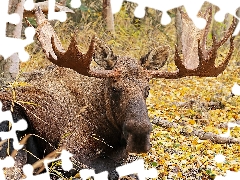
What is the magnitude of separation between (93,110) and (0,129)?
3.50ft

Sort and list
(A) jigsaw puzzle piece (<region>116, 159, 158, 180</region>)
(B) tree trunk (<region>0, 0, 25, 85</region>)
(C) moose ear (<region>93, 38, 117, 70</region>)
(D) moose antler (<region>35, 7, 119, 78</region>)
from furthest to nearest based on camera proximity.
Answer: (B) tree trunk (<region>0, 0, 25, 85</region>) < (A) jigsaw puzzle piece (<region>116, 159, 158, 180</region>) < (C) moose ear (<region>93, 38, 117, 70</region>) < (D) moose antler (<region>35, 7, 119, 78</region>)

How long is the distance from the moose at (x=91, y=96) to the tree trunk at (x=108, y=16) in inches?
320

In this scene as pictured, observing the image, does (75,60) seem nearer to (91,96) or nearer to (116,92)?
(116,92)

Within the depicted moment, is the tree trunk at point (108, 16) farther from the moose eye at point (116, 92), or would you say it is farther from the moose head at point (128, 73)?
the moose eye at point (116, 92)

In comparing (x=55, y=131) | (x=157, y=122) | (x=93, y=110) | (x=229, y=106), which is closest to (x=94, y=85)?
(x=93, y=110)

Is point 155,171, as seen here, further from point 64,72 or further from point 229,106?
point 229,106

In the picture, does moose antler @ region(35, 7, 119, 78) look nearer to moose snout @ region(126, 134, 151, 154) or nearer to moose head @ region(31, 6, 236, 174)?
moose head @ region(31, 6, 236, 174)

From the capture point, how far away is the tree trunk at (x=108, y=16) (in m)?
13.9

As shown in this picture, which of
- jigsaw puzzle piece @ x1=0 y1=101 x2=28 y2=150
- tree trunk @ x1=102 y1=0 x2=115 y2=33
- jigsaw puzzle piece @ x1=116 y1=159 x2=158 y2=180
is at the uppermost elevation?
tree trunk @ x1=102 y1=0 x2=115 y2=33

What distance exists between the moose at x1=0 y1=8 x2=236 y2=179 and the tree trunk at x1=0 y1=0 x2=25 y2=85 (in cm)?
45

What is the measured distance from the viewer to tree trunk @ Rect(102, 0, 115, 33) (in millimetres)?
13898

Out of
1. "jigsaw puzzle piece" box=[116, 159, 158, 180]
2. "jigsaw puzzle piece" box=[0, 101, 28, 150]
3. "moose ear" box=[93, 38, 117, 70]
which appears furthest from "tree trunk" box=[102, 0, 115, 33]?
"jigsaw puzzle piece" box=[0, 101, 28, 150]

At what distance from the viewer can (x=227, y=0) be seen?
301 inches

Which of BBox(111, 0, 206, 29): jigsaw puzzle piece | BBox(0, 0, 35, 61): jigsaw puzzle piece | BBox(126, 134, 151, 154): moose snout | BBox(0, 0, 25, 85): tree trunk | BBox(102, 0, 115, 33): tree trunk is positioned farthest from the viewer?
BBox(102, 0, 115, 33): tree trunk
